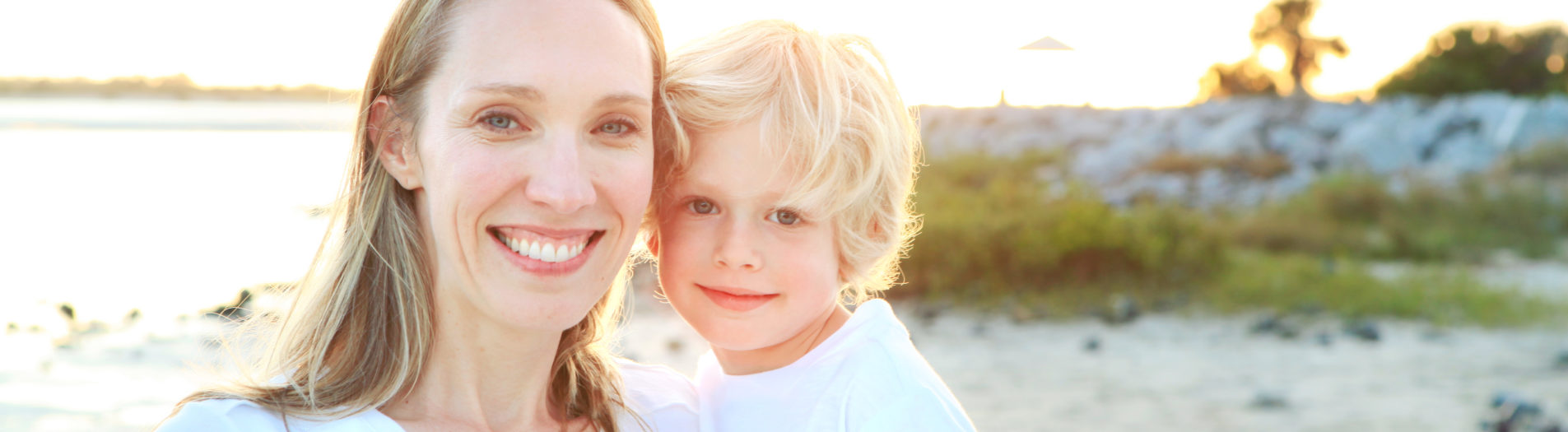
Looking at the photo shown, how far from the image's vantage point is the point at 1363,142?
69.5ft

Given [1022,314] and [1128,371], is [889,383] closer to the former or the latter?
[1128,371]

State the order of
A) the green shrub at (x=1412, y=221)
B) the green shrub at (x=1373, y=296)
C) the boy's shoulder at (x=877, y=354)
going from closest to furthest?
the boy's shoulder at (x=877, y=354)
the green shrub at (x=1373, y=296)
the green shrub at (x=1412, y=221)

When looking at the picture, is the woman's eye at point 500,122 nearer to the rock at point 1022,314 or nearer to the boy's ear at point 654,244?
the boy's ear at point 654,244

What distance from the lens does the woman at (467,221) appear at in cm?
204

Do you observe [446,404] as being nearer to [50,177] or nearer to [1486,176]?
[1486,176]

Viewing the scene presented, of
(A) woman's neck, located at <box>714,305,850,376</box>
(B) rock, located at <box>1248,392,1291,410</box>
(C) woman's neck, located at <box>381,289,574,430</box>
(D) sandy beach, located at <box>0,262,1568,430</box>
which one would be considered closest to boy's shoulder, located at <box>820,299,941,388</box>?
(A) woman's neck, located at <box>714,305,850,376</box>

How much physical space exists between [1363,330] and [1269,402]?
8.20 ft

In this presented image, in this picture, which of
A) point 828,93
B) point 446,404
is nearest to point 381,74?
point 446,404

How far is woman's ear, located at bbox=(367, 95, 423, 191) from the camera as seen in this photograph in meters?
2.17

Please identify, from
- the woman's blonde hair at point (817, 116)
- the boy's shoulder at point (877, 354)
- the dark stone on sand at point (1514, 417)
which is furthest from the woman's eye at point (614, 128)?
the dark stone on sand at point (1514, 417)

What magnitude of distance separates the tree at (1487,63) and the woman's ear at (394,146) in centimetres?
3238

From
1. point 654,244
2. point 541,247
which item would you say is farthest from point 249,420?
point 654,244

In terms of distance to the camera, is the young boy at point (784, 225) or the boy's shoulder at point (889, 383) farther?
the young boy at point (784, 225)

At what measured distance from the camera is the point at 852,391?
246 centimetres
